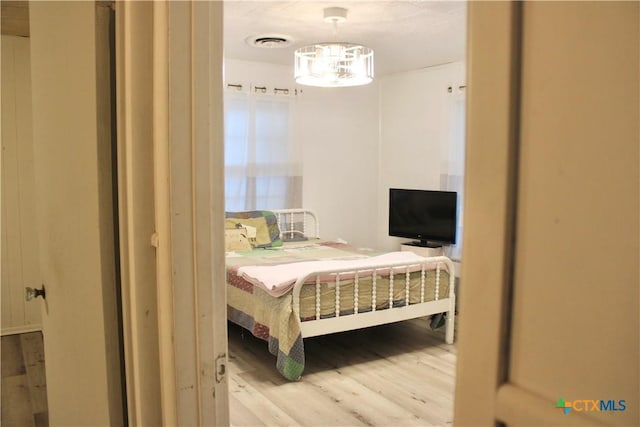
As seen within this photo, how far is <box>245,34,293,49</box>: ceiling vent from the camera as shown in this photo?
420 cm

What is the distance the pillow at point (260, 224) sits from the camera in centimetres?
492

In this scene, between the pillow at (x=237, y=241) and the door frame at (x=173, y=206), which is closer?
the door frame at (x=173, y=206)

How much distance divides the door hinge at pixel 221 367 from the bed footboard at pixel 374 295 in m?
2.15

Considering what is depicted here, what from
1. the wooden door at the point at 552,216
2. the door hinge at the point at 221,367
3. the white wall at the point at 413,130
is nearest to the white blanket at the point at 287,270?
the white wall at the point at 413,130

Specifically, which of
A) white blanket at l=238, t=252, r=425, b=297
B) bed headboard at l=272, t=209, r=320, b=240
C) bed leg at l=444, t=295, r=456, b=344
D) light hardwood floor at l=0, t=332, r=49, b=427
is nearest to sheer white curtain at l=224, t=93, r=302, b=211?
bed headboard at l=272, t=209, r=320, b=240

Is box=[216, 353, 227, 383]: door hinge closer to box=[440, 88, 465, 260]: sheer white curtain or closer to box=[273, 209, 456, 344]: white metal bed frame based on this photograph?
box=[273, 209, 456, 344]: white metal bed frame

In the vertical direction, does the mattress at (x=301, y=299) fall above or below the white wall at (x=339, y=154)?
below

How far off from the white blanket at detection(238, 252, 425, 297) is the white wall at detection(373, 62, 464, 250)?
1.70 m

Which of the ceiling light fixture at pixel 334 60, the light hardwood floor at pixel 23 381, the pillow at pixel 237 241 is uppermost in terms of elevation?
the ceiling light fixture at pixel 334 60

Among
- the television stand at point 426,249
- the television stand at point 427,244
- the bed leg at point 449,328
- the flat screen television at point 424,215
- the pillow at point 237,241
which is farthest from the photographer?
the television stand at point 427,244

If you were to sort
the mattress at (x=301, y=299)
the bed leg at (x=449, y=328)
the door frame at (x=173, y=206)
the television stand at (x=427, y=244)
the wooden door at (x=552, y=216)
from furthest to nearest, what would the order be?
the television stand at (x=427, y=244) < the bed leg at (x=449, y=328) < the mattress at (x=301, y=299) < the door frame at (x=173, y=206) < the wooden door at (x=552, y=216)

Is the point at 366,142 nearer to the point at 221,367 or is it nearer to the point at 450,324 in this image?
the point at 450,324

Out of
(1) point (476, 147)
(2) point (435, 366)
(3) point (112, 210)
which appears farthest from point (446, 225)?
(1) point (476, 147)

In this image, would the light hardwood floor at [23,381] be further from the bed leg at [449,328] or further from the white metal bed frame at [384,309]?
the bed leg at [449,328]
